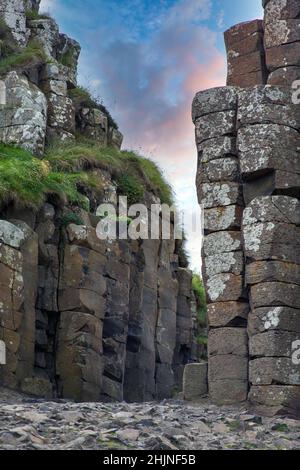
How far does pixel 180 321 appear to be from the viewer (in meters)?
37.2

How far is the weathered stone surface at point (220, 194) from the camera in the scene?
78.8ft

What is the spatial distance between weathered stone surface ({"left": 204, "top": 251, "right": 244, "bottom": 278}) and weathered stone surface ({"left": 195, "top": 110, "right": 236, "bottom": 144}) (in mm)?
3078

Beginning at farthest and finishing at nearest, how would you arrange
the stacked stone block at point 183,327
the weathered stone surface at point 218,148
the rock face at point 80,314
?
the stacked stone block at point 183,327 → the rock face at point 80,314 → the weathered stone surface at point 218,148

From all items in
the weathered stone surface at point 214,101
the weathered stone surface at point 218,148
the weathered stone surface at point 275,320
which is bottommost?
the weathered stone surface at point 275,320

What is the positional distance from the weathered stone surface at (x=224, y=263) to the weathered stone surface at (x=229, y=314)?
78cm

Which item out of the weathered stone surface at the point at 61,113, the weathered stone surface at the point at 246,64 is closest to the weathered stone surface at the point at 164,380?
the weathered stone surface at the point at 61,113

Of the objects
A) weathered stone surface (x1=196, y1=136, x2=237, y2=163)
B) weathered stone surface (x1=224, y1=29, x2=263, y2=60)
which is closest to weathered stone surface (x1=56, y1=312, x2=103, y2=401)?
weathered stone surface (x1=196, y1=136, x2=237, y2=163)

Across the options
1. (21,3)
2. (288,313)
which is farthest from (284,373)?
(21,3)

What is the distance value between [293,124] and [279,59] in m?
2.15

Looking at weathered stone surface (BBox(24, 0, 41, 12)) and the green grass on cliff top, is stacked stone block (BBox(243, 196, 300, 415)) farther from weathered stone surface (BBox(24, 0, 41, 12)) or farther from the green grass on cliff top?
weathered stone surface (BBox(24, 0, 41, 12))

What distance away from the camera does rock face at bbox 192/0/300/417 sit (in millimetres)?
22188

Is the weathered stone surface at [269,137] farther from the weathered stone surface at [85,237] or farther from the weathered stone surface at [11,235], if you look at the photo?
the weathered stone surface at [85,237]

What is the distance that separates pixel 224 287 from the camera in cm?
2355

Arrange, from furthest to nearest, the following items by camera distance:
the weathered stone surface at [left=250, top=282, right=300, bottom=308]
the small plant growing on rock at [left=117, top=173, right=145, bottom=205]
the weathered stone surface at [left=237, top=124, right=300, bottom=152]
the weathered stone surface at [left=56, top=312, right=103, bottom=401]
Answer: the small plant growing on rock at [left=117, top=173, right=145, bottom=205], the weathered stone surface at [left=56, top=312, right=103, bottom=401], the weathered stone surface at [left=237, top=124, right=300, bottom=152], the weathered stone surface at [left=250, top=282, right=300, bottom=308]
